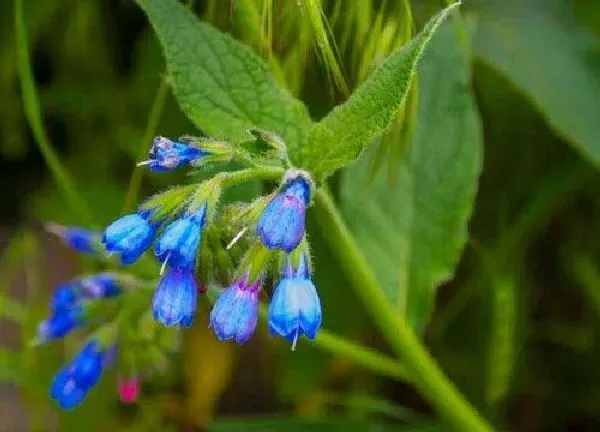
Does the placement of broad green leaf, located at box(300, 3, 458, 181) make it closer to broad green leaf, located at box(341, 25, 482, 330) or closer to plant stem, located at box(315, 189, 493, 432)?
plant stem, located at box(315, 189, 493, 432)

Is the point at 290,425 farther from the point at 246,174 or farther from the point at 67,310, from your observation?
the point at 246,174

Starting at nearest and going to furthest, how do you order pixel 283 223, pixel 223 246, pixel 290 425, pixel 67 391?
1. pixel 283 223
2. pixel 223 246
3. pixel 67 391
4. pixel 290 425

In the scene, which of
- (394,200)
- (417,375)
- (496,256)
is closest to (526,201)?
(496,256)

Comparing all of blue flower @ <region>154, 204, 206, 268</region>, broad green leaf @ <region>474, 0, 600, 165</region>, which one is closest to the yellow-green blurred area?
broad green leaf @ <region>474, 0, 600, 165</region>

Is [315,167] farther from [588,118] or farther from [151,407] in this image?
[151,407]

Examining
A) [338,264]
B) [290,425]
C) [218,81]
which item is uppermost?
[218,81]

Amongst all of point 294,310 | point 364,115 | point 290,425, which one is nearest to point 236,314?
point 294,310
